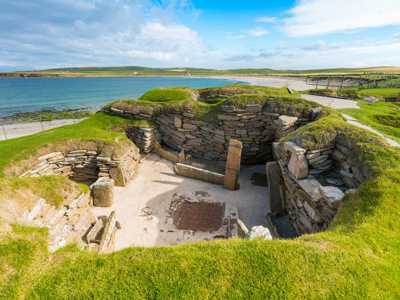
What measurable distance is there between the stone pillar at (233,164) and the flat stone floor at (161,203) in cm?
48

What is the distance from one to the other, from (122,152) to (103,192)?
270 cm

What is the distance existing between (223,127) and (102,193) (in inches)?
317

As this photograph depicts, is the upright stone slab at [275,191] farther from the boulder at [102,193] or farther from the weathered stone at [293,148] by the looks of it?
the boulder at [102,193]

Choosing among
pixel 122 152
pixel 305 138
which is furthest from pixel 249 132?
pixel 122 152

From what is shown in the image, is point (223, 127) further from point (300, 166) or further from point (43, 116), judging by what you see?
point (43, 116)

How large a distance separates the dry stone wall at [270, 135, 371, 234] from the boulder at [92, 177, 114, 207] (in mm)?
7693

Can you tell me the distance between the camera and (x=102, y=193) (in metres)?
9.09

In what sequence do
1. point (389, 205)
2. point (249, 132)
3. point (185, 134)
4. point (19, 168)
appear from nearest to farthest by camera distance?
point (389, 205) < point (19, 168) < point (249, 132) < point (185, 134)

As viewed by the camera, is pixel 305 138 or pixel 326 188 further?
pixel 305 138

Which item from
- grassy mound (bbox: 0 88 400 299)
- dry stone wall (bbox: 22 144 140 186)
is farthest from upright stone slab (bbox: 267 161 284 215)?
dry stone wall (bbox: 22 144 140 186)

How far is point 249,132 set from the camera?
13.0 m

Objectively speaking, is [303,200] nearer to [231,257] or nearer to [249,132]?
[231,257]

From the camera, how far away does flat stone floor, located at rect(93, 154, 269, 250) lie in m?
7.67

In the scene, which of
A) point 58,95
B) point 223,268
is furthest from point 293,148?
point 58,95
